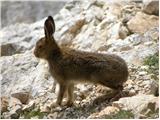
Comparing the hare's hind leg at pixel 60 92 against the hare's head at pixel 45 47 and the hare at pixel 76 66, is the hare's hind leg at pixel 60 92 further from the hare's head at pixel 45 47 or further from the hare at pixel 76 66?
the hare's head at pixel 45 47

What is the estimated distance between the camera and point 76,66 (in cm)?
1027

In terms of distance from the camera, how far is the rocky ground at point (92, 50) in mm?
9805

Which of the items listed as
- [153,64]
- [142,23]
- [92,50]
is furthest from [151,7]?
[153,64]

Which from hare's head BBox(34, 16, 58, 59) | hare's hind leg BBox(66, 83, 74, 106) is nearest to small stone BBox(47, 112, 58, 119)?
hare's hind leg BBox(66, 83, 74, 106)

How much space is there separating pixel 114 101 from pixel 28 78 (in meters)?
2.56

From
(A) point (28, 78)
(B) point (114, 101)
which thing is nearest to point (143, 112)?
(B) point (114, 101)

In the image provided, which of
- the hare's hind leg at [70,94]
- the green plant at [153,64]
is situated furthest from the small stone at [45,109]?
the green plant at [153,64]

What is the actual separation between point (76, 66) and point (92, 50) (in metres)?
3.12

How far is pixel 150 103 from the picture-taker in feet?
29.6

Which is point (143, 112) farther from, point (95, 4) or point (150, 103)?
point (95, 4)

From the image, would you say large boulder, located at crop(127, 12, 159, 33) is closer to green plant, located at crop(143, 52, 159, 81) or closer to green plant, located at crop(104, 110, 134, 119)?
green plant, located at crop(143, 52, 159, 81)

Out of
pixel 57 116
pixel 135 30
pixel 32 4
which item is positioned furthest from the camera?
pixel 32 4

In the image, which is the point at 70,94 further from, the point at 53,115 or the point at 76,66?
the point at 53,115

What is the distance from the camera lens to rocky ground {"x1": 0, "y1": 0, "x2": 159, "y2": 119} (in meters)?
9.80
